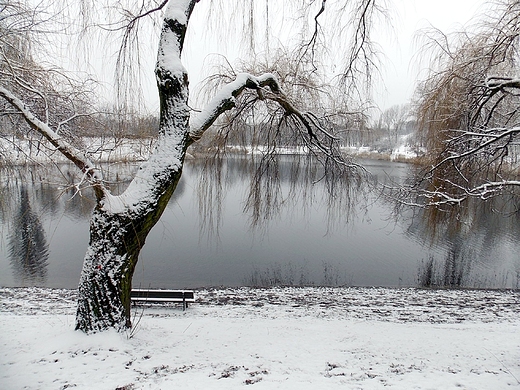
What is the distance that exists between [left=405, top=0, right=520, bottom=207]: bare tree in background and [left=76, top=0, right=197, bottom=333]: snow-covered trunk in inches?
134

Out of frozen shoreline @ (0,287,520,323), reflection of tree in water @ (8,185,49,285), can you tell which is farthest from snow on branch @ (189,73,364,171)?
reflection of tree in water @ (8,185,49,285)

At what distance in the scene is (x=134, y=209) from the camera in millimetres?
2912

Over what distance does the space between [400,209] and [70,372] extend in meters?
4.96

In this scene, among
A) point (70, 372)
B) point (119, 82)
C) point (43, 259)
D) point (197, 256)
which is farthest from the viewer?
point (197, 256)

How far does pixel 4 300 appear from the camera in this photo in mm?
6082

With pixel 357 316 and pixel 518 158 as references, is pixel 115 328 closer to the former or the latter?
pixel 357 316

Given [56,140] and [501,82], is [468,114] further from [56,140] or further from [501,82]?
[56,140]

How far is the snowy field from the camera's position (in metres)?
2.37

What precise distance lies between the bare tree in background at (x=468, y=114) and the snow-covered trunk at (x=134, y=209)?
339 cm

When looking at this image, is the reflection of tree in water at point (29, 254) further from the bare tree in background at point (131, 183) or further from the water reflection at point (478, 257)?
the water reflection at point (478, 257)

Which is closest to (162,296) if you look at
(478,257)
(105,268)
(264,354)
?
(105,268)

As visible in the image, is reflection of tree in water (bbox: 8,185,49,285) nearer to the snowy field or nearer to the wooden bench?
the snowy field

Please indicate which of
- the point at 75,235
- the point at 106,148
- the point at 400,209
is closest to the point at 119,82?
the point at 106,148

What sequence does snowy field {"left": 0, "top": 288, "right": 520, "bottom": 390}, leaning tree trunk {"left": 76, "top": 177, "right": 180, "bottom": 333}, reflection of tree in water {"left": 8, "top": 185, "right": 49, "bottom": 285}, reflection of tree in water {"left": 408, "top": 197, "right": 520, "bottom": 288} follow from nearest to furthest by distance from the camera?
snowy field {"left": 0, "top": 288, "right": 520, "bottom": 390}, leaning tree trunk {"left": 76, "top": 177, "right": 180, "bottom": 333}, reflection of tree in water {"left": 8, "top": 185, "right": 49, "bottom": 285}, reflection of tree in water {"left": 408, "top": 197, "right": 520, "bottom": 288}
